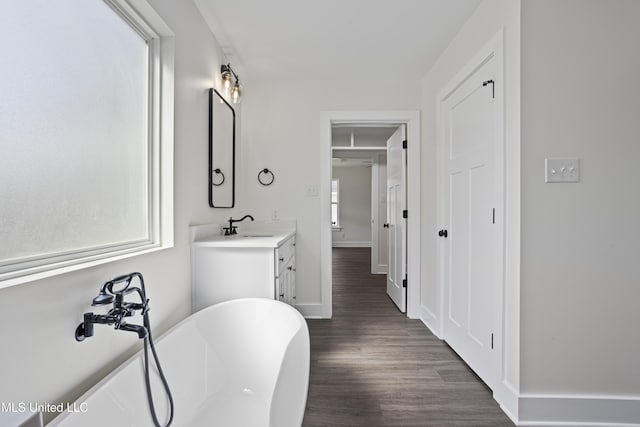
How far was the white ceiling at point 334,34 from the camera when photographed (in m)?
1.83

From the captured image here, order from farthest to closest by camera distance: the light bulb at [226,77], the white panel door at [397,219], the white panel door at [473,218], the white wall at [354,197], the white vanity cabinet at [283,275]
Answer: the white wall at [354,197], the white panel door at [397,219], the light bulb at [226,77], the white vanity cabinet at [283,275], the white panel door at [473,218]

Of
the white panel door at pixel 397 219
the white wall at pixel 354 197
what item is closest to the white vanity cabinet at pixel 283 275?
the white panel door at pixel 397 219

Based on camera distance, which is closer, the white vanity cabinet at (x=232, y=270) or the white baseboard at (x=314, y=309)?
the white vanity cabinet at (x=232, y=270)

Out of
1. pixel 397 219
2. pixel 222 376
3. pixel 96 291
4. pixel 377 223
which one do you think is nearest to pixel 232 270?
pixel 222 376

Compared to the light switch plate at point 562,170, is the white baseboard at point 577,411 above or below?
below

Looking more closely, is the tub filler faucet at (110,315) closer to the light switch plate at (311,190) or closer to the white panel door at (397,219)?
the light switch plate at (311,190)

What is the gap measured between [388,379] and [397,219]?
173 cm

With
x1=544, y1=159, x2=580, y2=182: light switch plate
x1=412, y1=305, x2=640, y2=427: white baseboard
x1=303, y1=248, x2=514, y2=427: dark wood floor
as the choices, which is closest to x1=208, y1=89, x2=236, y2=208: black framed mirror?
x1=303, y1=248, x2=514, y2=427: dark wood floor

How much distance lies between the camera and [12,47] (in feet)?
2.72

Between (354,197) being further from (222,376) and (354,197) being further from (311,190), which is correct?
(222,376)

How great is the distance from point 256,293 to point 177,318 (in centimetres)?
46

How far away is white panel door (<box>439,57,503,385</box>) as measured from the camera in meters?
1.67

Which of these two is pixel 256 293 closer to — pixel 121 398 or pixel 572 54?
pixel 121 398

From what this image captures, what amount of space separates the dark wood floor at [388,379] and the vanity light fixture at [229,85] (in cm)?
212
